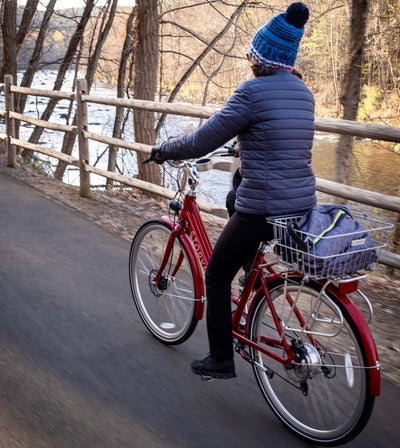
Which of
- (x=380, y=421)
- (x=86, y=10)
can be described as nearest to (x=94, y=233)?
(x=380, y=421)

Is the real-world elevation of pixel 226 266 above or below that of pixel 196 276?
above

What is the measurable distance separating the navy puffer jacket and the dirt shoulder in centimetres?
157

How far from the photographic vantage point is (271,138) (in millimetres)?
2539

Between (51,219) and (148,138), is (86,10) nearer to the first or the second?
(148,138)

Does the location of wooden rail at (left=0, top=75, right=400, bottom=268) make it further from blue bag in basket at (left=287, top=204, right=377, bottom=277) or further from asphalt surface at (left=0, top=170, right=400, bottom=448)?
blue bag in basket at (left=287, top=204, right=377, bottom=277)

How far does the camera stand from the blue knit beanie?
2531mm

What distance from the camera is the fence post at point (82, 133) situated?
7.46 meters

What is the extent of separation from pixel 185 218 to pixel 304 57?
14.9m

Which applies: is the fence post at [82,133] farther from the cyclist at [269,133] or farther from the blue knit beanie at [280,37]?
the blue knit beanie at [280,37]

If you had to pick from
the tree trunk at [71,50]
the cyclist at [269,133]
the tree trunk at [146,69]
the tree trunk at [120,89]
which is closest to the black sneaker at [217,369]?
the cyclist at [269,133]

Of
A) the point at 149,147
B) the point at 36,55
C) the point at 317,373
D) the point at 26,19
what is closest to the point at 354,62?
the point at 149,147

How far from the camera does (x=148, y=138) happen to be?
9.82 metres

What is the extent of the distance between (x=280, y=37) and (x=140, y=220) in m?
4.52

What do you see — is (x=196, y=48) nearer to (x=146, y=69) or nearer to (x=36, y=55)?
(x=36, y=55)
